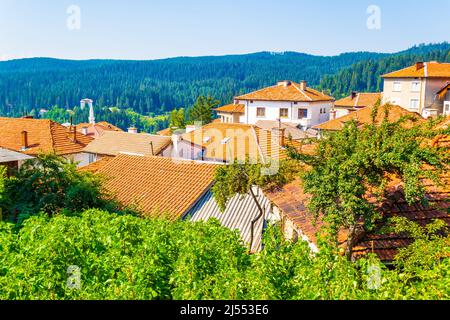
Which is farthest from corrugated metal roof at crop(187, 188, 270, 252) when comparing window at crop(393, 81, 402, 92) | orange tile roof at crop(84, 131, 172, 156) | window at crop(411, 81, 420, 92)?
window at crop(393, 81, 402, 92)

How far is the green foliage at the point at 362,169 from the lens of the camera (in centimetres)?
857

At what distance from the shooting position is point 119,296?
17.1 ft

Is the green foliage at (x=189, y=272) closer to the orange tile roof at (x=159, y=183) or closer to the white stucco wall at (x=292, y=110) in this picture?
the orange tile roof at (x=159, y=183)

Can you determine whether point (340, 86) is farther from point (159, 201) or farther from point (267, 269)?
point (267, 269)

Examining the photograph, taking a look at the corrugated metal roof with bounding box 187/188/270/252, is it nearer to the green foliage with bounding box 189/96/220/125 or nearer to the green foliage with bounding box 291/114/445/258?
the green foliage with bounding box 291/114/445/258

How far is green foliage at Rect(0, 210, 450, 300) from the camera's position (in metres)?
5.38

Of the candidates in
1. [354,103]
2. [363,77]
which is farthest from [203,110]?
[363,77]

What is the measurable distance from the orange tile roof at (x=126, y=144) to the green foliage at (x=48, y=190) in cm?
1439

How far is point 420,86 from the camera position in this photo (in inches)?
2286

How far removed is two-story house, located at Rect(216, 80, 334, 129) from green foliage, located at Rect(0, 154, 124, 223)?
40.9m

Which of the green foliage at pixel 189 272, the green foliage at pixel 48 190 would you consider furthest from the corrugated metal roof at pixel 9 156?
the green foliage at pixel 189 272

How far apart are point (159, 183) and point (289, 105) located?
3865cm

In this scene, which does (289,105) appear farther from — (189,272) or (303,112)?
(189,272)
